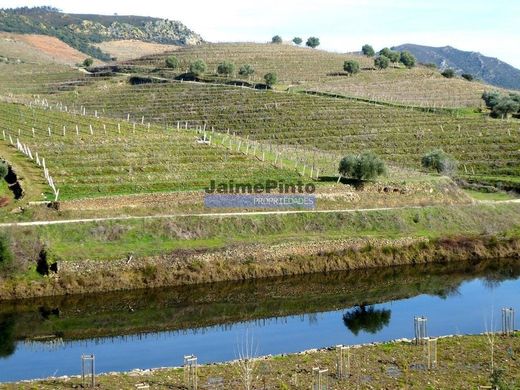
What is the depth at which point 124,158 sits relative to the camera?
6944 centimetres

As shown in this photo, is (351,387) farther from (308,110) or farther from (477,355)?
(308,110)

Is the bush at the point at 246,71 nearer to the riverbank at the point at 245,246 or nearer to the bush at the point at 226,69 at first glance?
the bush at the point at 226,69

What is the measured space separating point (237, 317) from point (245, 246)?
9.66 meters

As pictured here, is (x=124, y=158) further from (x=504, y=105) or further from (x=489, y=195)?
(x=504, y=105)

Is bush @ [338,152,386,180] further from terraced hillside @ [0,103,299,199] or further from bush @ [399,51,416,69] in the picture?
bush @ [399,51,416,69]

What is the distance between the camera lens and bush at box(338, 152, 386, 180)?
219 ft

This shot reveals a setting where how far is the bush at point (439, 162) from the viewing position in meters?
80.1

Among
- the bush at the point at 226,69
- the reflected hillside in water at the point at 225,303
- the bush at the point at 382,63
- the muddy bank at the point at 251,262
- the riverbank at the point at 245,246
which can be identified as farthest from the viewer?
the bush at the point at 382,63

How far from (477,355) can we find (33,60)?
525 feet

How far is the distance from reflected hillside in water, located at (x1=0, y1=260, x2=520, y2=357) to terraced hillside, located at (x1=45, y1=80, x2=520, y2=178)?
33.9 m

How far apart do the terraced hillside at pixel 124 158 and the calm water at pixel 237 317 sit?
15.0 meters

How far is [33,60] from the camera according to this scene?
17488cm

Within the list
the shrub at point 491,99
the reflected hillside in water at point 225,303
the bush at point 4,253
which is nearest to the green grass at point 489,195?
the reflected hillside in water at point 225,303

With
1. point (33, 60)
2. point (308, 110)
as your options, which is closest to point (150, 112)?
point (308, 110)
